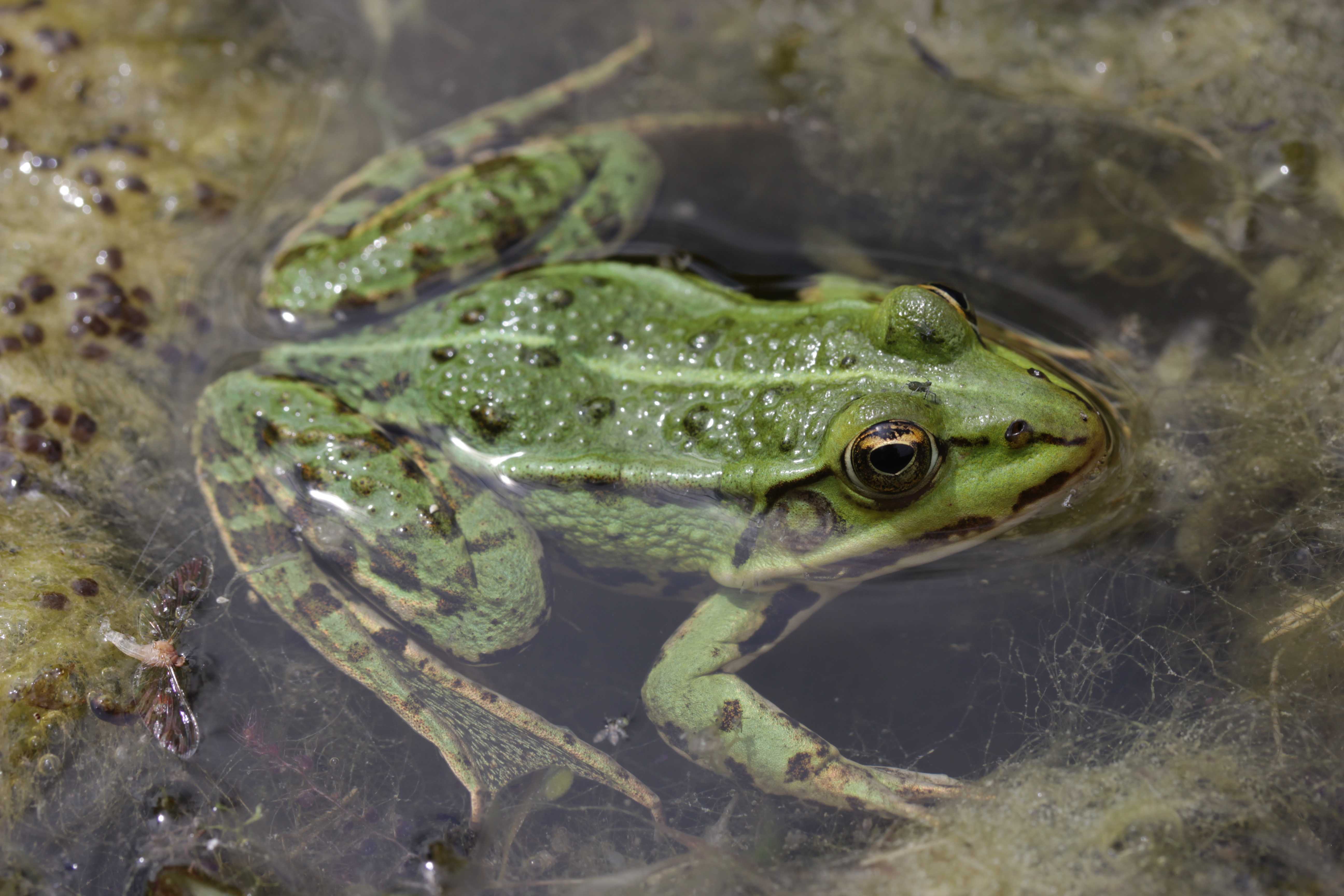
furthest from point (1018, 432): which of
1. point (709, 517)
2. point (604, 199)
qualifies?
point (604, 199)

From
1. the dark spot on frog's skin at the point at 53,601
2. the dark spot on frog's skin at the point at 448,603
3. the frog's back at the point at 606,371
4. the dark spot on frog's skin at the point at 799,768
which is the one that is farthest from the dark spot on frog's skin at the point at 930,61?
the dark spot on frog's skin at the point at 53,601

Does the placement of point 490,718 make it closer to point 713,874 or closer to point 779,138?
point 713,874

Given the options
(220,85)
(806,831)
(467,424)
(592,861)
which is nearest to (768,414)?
(467,424)

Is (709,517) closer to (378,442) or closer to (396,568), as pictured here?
(396,568)

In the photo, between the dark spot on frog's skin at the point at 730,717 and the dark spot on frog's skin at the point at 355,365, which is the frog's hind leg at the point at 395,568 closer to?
the dark spot on frog's skin at the point at 355,365

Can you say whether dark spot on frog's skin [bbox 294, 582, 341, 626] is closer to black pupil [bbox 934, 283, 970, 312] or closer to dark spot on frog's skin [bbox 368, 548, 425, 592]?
dark spot on frog's skin [bbox 368, 548, 425, 592]

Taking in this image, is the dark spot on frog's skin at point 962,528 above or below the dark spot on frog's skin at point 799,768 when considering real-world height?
above
